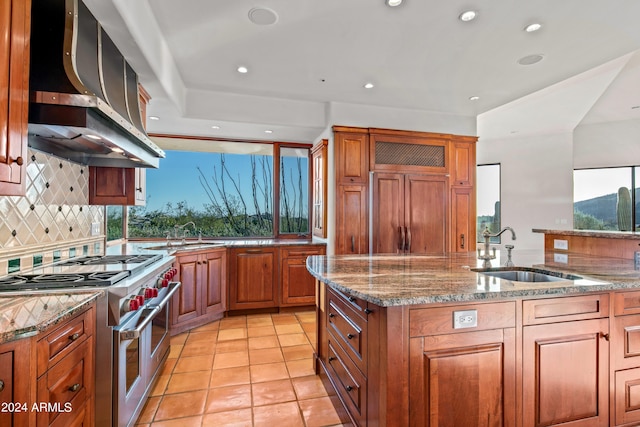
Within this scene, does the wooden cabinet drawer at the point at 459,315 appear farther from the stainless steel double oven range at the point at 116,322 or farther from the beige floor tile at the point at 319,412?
the stainless steel double oven range at the point at 116,322

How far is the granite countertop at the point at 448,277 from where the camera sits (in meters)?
1.37

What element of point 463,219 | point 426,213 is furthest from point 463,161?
point 426,213

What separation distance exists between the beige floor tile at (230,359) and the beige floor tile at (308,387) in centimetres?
56

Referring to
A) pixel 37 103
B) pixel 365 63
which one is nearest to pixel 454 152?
pixel 365 63

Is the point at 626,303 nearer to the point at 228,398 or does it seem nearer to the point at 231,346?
the point at 228,398

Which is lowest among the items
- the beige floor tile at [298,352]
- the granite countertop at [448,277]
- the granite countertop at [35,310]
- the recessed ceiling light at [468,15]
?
the beige floor tile at [298,352]

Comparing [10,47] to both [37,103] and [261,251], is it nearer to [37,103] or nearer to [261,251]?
[37,103]

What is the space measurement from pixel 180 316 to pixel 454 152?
13.2 ft

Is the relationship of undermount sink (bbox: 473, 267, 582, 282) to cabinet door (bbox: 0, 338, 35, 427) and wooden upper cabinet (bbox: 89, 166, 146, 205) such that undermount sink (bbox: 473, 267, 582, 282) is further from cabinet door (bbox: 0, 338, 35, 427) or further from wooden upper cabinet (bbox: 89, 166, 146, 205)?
wooden upper cabinet (bbox: 89, 166, 146, 205)

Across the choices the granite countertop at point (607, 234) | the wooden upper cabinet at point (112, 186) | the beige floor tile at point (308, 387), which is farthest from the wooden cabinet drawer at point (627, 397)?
the wooden upper cabinet at point (112, 186)

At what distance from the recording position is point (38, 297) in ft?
4.50

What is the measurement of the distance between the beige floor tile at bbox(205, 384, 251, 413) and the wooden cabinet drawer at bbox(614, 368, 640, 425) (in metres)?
2.15

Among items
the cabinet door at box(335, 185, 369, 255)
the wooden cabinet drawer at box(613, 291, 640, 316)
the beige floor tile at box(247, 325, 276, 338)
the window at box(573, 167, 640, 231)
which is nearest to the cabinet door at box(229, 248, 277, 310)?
the beige floor tile at box(247, 325, 276, 338)

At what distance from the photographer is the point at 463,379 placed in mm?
1411
